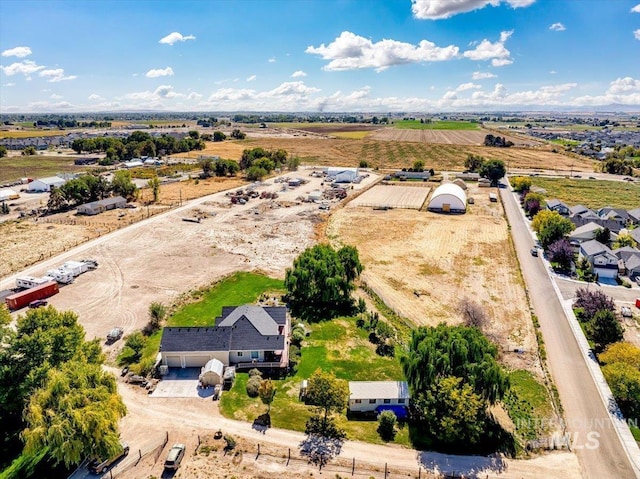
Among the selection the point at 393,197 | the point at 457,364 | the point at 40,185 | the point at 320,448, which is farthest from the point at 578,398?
the point at 40,185

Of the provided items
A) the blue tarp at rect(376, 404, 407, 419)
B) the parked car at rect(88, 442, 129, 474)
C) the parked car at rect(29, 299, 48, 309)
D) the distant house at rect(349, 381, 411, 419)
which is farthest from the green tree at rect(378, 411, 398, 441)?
the parked car at rect(29, 299, 48, 309)

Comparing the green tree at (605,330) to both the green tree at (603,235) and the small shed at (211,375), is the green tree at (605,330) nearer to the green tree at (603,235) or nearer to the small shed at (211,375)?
the green tree at (603,235)

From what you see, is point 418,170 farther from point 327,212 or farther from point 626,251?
point 626,251

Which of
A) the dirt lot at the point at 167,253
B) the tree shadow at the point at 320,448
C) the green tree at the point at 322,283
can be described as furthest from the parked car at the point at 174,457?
the green tree at the point at 322,283

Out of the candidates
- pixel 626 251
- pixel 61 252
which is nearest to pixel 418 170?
pixel 626 251

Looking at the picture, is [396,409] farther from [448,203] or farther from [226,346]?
[448,203]

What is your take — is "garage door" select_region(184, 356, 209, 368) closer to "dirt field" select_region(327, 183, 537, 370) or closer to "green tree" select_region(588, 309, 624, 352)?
"dirt field" select_region(327, 183, 537, 370)
